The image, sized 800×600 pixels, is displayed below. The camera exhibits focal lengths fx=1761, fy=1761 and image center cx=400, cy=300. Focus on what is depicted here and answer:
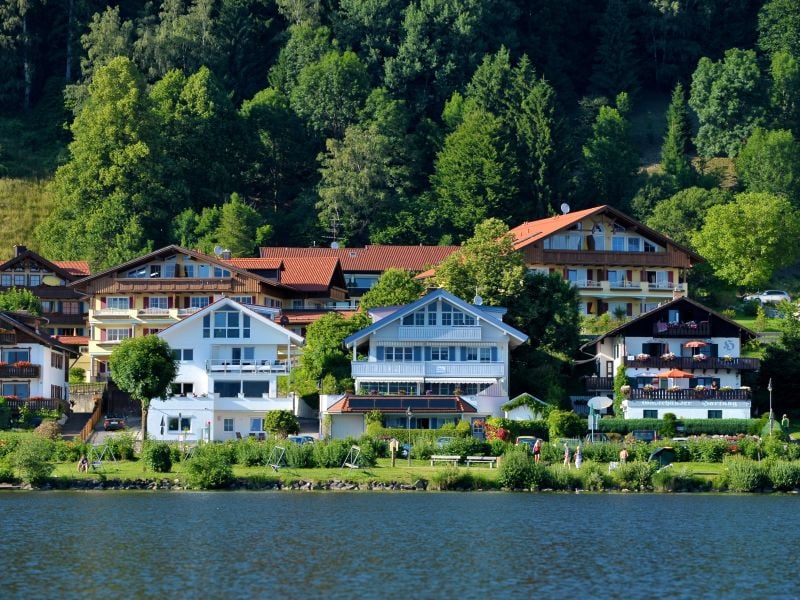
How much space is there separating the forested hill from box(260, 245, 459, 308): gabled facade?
5325 mm

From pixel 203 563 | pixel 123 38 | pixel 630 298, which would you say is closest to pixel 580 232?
pixel 630 298

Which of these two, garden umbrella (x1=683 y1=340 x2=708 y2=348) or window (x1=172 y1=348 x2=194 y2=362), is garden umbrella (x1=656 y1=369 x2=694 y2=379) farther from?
window (x1=172 y1=348 x2=194 y2=362)

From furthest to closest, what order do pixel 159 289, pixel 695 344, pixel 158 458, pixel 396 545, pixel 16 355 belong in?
pixel 159 289 < pixel 16 355 < pixel 695 344 < pixel 158 458 < pixel 396 545

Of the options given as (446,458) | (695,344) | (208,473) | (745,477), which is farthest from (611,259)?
(208,473)

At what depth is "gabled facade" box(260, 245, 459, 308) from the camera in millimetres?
120938

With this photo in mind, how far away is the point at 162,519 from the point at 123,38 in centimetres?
9192

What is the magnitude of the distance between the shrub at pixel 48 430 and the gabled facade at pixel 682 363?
27.7 meters

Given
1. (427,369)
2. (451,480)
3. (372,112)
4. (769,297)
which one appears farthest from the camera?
(372,112)

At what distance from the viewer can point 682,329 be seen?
93.6 meters

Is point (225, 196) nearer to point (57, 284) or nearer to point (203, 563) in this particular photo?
point (57, 284)

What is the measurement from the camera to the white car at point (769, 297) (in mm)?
119438

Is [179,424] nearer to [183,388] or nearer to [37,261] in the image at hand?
[183,388]

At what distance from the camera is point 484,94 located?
142 m

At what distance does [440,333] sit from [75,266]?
39.9 meters
